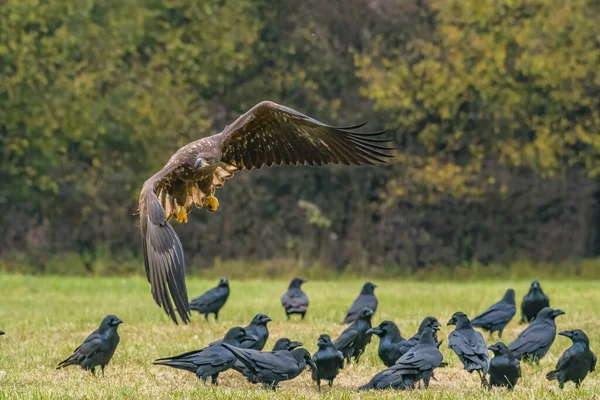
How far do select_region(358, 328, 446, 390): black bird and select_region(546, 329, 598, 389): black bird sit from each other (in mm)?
1067

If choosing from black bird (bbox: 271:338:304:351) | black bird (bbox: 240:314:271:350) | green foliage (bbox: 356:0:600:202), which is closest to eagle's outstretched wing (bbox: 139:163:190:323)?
black bird (bbox: 271:338:304:351)

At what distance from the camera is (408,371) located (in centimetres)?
966

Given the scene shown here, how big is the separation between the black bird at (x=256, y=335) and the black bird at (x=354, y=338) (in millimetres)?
718

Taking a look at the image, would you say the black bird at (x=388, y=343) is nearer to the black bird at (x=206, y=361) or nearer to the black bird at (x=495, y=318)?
the black bird at (x=206, y=361)

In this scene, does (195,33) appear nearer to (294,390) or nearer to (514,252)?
(514,252)

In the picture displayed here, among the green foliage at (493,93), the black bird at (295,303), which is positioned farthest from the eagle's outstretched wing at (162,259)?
the green foliage at (493,93)

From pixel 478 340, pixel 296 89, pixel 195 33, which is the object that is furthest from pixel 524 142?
pixel 478 340

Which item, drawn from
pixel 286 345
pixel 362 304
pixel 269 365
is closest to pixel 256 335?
pixel 286 345

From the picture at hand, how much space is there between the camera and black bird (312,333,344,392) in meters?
9.91

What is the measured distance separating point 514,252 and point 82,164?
405 inches

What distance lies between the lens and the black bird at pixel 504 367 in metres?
9.68

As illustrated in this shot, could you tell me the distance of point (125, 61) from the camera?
27.7 metres

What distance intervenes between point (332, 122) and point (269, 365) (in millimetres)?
18166

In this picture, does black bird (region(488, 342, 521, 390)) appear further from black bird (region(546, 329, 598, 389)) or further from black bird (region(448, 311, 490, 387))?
black bird (region(546, 329, 598, 389))
